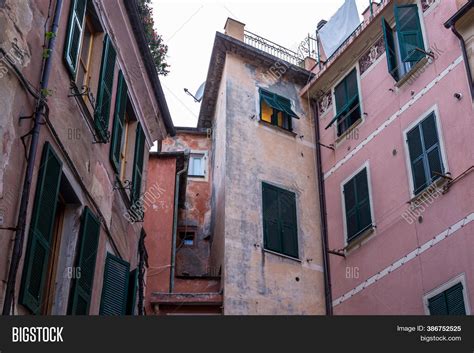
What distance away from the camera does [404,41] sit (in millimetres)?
15953

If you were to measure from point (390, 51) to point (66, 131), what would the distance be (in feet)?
32.3

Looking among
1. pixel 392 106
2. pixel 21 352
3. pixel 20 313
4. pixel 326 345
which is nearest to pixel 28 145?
pixel 20 313

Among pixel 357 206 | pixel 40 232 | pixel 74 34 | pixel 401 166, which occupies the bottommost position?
pixel 40 232

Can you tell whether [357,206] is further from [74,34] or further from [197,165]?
[74,34]

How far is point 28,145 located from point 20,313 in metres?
1.69

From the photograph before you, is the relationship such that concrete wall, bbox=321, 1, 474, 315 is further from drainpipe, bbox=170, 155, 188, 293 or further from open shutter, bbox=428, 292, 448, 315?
drainpipe, bbox=170, 155, 188, 293

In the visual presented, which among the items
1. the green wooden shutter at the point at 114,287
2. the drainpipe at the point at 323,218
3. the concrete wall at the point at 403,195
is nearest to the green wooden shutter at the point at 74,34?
the green wooden shutter at the point at 114,287

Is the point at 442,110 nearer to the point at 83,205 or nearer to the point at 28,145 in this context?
the point at 83,205

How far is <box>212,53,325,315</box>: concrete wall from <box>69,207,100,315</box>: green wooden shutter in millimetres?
6834

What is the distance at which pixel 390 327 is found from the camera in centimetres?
733

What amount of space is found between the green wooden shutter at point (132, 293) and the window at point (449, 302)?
218 inches

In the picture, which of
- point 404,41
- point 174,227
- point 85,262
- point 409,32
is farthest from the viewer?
point 174,227

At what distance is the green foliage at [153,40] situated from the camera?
14844 mm

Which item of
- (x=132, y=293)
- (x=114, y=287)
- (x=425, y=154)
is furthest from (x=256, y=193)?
(x=114, y=287)
